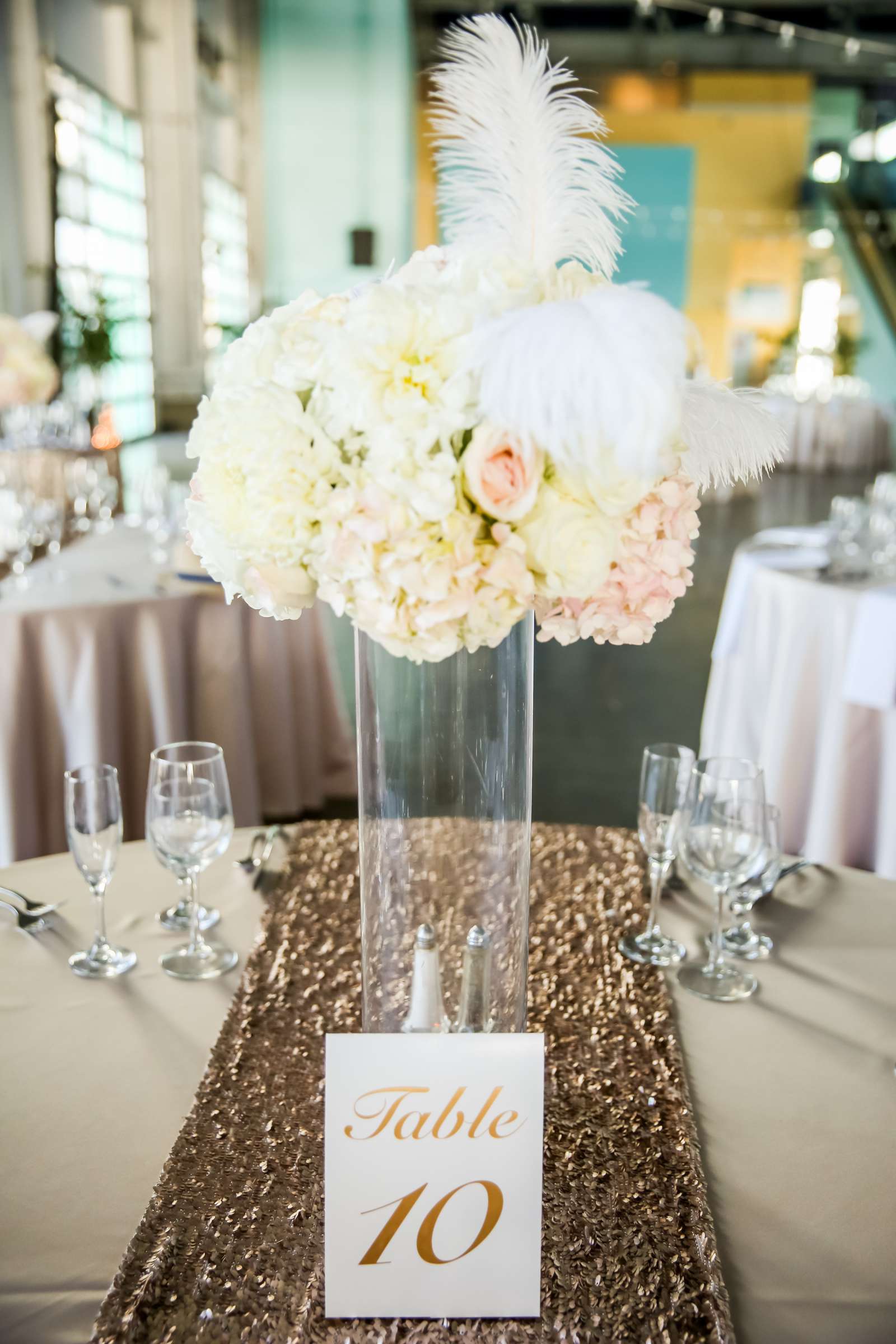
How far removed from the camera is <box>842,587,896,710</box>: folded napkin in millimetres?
2668

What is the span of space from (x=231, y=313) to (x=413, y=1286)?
1258 centimetres

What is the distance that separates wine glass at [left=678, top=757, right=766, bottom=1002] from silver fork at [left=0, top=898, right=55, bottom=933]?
26.4 inches

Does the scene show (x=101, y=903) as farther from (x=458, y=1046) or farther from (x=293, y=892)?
(x=458, y=1046)

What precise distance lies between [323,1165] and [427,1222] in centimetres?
17

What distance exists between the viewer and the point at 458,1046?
0.71m

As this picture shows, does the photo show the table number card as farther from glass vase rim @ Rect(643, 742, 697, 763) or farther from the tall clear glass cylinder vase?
glass vase rim @ Rect(643, 742, 697, 763)

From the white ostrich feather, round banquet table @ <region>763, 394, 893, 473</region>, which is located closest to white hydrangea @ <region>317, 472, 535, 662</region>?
the white ostrich feather

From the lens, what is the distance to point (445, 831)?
827 mm

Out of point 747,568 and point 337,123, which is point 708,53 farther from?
point 747,568

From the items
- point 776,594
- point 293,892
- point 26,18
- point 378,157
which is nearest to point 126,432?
point 26,18

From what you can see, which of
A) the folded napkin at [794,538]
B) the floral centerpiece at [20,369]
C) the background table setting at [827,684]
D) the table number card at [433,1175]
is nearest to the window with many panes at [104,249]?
the floral centerpiece at [20,369]

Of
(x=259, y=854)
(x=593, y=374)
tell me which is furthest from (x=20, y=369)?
(x=593, y=374)

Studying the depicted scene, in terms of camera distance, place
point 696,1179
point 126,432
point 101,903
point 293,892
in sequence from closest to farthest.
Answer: point 696,1179 < point 101,903 < point 293,892 < point 126,432

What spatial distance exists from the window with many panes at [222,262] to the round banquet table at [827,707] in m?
8.03
